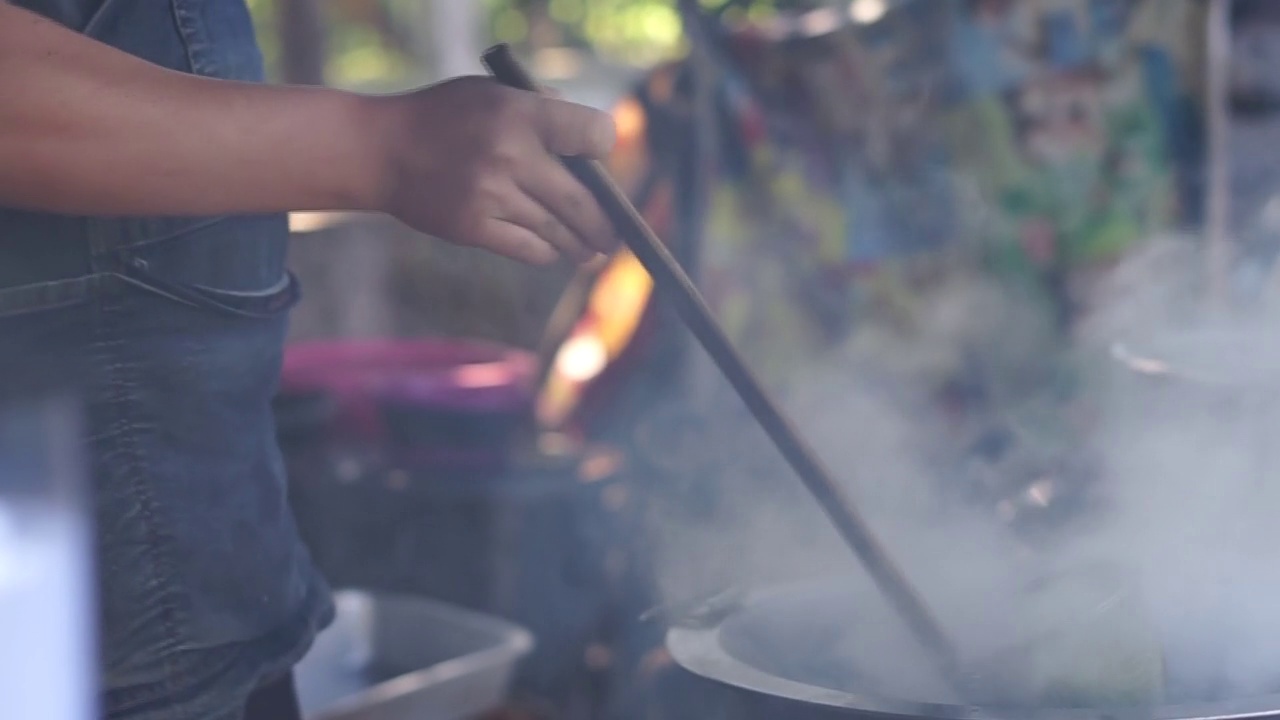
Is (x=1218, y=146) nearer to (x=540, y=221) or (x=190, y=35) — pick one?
(x=540, y=221)

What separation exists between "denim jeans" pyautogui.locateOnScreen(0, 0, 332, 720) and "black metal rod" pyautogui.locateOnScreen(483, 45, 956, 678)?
0.34m

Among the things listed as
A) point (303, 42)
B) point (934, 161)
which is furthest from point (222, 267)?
point (303, 42)

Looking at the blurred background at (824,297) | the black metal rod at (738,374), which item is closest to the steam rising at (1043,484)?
the blurred background at (824,297)

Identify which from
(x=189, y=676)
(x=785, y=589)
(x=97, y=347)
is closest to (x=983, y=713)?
(x=785, y=589)

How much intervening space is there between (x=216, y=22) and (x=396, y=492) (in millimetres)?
2327

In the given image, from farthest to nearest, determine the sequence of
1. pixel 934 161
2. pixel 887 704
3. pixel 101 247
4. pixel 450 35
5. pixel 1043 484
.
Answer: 1. pixel 450 35
2. pixel 934 161
3. pixel 1043 484
4. pixel 887 704
5. pixel 101 247

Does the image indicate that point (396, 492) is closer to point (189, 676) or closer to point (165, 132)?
point (189, 676)

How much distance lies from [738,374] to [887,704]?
0.38 metres

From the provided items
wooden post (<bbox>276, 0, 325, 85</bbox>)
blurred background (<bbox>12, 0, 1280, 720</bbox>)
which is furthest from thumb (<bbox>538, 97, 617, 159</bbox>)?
wooden post (<bbox>276, 0, 325, 85</bbox>)

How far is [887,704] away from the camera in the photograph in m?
1.45

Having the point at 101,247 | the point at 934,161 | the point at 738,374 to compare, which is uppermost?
the point at 934,161

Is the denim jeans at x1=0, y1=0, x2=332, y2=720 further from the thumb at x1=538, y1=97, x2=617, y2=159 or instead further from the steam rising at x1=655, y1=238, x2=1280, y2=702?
the steam rising at x1=655, y1=238, x2=1280, y2=702

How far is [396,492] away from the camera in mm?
3672

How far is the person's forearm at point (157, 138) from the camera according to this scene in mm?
1146
